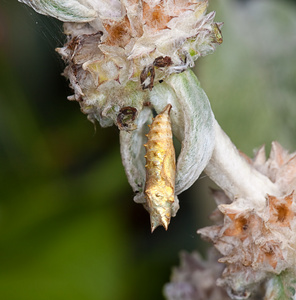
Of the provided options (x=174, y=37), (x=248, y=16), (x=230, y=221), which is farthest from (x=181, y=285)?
(x=248, y=16)

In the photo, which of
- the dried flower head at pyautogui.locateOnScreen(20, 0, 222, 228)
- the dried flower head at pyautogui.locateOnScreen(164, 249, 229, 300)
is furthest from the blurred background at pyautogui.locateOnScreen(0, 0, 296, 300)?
the dried flower head at pyautogui.locateOnScreen(20, 0, 222, 228)

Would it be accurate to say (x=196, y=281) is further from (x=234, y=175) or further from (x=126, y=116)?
(x=126, y=116)

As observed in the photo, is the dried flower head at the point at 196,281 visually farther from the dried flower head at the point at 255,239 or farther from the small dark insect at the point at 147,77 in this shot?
the small dark insect at the point at 147,77

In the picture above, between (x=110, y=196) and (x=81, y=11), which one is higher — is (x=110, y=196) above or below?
below

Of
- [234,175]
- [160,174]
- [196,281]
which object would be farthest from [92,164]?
[160,174]

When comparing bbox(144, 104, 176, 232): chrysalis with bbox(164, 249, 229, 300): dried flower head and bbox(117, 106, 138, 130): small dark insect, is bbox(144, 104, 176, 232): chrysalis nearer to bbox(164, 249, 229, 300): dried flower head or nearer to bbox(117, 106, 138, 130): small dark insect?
bbox(117, 106, 138, 130): small dark insect

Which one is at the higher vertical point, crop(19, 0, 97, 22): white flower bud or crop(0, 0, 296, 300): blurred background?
crop(19, 0, 97, 22): white flower bud

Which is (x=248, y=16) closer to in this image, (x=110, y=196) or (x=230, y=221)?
(x=110, y=196)
